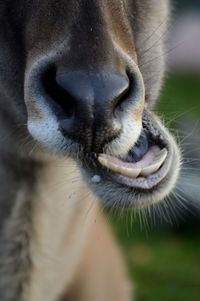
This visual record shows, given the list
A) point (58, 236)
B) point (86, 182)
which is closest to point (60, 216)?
Answer: point (58, 236)

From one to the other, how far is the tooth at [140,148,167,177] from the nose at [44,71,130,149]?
208 millimetres

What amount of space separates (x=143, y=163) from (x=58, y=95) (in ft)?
1.11

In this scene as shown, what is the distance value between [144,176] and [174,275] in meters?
2.86

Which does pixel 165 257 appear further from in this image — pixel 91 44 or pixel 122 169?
pixel 91 44

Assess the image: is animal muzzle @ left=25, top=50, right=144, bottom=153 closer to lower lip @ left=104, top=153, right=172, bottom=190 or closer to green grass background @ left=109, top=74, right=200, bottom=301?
lower lip @ left=104, top=153, right=172, bottom=190

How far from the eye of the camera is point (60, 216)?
406 centimetres

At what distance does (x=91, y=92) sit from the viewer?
119 inches

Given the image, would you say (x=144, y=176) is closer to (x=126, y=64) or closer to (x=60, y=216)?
(x=126, y=64)

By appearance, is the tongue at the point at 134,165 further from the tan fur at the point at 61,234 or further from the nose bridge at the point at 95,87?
the tan fur at the point at 61,234

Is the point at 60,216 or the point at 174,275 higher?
the point at 60,216

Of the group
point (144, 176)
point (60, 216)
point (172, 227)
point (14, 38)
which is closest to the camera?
point (144, 176)

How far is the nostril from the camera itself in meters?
3.04

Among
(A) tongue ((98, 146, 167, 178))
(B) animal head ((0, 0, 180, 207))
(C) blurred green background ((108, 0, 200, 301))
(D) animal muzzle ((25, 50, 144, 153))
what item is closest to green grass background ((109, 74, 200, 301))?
(C) blurred green background ((108, 0, 200, 301))

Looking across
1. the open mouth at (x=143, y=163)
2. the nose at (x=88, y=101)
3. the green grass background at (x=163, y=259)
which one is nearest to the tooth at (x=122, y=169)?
the open mouth at (x=143, y=163)
